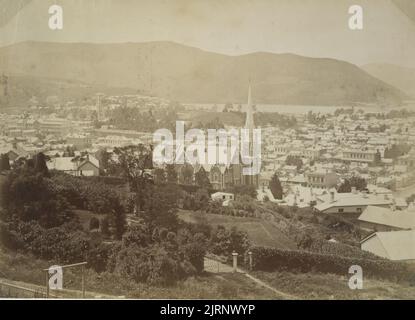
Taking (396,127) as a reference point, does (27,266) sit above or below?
below

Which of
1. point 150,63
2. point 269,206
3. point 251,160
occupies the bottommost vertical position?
point 269,206

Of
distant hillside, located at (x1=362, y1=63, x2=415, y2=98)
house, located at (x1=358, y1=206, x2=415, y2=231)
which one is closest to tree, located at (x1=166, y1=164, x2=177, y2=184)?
house, located at (x1=358, y1=206, x2=415, y2=231)

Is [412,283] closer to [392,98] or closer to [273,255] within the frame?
[273,255]

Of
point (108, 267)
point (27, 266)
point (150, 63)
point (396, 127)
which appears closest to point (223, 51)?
point (150, 63)

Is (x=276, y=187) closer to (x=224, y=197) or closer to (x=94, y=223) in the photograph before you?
(x=224, y=197)

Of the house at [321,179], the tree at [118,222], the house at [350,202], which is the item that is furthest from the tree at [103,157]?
the house at [350,202]

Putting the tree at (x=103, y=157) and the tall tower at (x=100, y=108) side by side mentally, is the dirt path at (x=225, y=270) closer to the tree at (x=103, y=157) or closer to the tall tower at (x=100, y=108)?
the tree at (x=103, y=157)
